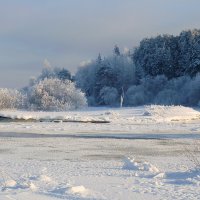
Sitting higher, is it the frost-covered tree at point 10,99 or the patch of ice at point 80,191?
the frost-covered tree at point 10,99

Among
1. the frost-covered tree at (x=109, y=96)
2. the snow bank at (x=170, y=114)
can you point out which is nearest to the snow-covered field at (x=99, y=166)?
the snow bank at (x=170, y=114)

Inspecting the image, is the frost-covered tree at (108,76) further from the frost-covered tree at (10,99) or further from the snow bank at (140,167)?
the snow bank at (140,167)

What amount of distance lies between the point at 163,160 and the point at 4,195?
337 inches

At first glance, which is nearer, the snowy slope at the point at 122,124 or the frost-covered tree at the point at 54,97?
the snowy slope at the point at 122,124

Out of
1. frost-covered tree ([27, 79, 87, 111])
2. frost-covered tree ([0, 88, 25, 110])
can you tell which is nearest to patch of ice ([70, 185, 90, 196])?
frost-covered tree ([0, 88, 25, 110])

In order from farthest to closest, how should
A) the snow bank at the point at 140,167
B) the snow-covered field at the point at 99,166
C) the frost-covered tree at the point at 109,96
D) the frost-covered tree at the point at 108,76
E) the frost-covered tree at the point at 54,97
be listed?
the frost-covered tree at the point at 108,76 → the frost-covered tree at the point at 109,96 → the frost-covered tree at the point at 54,97 → the snow bank at the point at 140,167 → the snow-covered field at the point at 99,166

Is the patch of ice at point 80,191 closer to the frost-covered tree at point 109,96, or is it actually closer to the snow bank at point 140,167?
the snow bank at point 140,167

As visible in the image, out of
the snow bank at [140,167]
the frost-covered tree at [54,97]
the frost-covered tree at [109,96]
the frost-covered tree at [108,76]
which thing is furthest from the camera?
the frost-covered tree at [108,76]

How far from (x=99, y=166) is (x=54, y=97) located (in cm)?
4735

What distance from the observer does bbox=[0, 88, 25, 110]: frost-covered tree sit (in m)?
60.9

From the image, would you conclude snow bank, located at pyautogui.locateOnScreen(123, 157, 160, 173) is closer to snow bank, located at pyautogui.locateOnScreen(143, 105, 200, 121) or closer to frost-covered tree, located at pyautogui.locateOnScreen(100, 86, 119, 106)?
snow bank, located at pyautogui.locateOnScreen(143, 105, 200, 121)

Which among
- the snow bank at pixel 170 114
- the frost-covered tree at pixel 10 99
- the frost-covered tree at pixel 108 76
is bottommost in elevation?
the snow bank at pixel 170 114

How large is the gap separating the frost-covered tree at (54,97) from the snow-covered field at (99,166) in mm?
30168

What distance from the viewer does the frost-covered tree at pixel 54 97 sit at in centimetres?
6225
